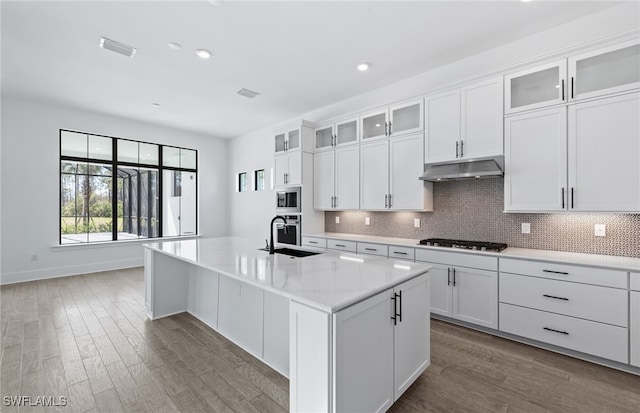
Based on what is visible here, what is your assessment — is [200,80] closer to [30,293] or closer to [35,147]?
[35,147]

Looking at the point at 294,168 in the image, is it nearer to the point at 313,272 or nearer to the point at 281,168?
the point at 281,168

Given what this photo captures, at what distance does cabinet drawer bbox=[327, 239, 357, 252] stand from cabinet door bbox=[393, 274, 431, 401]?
6.18 feet

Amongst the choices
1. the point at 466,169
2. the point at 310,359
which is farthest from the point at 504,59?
the point at 310,359

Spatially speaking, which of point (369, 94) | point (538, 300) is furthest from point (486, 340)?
point (369, 94)

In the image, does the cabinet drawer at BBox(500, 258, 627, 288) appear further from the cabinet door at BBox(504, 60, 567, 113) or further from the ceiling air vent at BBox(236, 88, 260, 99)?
the ceiling air vent at BBox(236, 88, 260, 99)

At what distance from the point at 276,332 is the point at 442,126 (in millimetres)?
2837

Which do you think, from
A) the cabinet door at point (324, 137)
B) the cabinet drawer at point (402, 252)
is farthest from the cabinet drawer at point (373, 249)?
the cabinet door at point (324, 137)

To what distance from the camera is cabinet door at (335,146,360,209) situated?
13.8ft

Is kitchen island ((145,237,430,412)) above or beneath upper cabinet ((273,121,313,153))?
beneath

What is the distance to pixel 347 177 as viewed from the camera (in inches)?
170

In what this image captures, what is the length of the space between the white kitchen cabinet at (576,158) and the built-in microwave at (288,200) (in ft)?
9.74

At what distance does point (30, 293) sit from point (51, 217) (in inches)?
59.3

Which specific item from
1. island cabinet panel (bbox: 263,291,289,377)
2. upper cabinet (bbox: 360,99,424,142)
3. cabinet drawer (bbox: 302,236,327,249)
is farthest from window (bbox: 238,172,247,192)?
island cabinet panel (bbox: 263,291,289,377)

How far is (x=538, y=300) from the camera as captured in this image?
2535 millimetres
